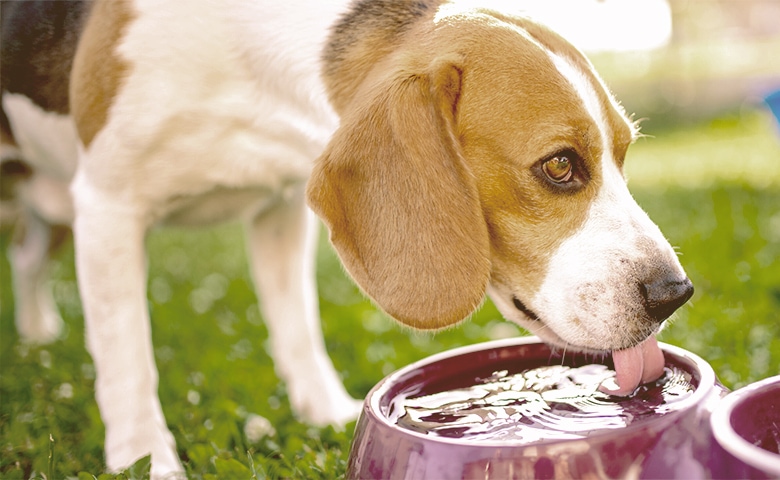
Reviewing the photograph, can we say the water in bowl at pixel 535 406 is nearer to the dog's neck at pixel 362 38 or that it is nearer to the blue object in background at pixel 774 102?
the dog's neck at pixel 362 38

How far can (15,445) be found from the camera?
9.96 ft

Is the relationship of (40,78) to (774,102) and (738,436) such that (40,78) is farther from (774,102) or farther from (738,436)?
(774,102)

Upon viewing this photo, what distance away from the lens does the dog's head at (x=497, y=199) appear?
92.5 inches

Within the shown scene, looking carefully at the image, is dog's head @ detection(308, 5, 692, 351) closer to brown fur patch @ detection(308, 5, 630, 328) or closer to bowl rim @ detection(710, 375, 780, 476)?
brown fur patch @ detection(308, 5, 630, 328)

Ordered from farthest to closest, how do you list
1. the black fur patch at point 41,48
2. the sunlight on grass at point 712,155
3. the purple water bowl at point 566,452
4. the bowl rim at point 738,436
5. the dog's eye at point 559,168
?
the sunlight on grass at point 712,155
the black fur patch at point 41,48
the dog's eye at point 559,168
the purple water bowl at point 566,452
the bowl rim at point 738,436

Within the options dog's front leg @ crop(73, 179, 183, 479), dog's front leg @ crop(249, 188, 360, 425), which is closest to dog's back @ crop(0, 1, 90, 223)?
dog's front leg @ crop(73, 179, 183, 479)

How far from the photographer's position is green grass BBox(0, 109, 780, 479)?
2.99 m

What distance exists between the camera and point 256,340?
15.4 ft

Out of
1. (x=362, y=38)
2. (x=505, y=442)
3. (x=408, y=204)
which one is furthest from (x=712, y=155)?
(x=505, y=442)

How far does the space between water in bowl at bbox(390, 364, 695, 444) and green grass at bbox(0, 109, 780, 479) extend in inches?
20.8

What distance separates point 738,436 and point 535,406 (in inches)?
22.2

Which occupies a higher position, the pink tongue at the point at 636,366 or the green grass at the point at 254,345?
the pink tongue at the point at 636,366

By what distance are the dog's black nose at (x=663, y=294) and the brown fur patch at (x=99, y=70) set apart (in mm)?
1760

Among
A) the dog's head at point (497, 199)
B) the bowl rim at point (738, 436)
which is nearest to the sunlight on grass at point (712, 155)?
the dog's head at point (497, 199)
